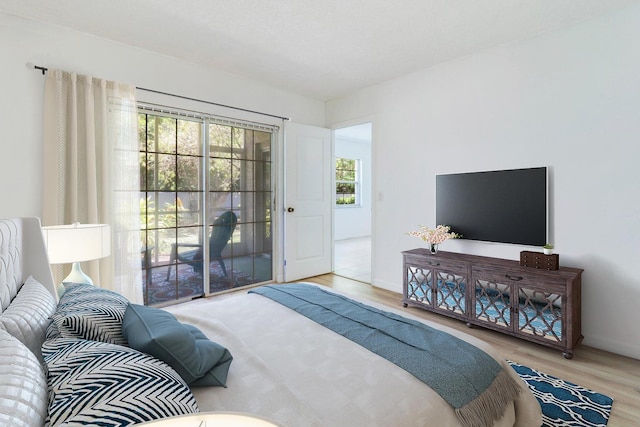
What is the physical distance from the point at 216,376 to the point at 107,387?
46 cm

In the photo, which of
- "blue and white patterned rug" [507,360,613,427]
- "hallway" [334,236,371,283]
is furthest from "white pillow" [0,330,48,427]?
"hallway" [334,236,371,283]

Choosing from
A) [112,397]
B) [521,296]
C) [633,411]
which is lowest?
[633,411]

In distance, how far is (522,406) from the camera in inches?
56.0

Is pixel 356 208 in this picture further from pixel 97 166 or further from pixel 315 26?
pixel 97 166

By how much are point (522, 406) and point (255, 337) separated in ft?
4.11

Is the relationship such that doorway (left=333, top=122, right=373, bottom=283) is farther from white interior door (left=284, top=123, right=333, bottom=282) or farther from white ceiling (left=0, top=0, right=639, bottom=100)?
white ceiling (left=0, top=0, right=639, bottom=100)

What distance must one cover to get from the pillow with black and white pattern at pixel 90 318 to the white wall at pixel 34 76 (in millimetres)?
2027

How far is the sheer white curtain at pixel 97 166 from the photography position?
2.69 meters

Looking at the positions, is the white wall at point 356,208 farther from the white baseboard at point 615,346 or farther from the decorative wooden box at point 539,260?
the white baseboard at point 615,346

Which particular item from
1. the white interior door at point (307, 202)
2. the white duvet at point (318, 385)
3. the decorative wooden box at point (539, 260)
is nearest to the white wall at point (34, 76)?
the white interior door at point (307, 202)

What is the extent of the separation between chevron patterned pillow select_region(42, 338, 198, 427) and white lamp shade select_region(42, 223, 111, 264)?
4.26 ft

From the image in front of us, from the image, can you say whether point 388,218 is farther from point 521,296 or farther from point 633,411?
point 633,411

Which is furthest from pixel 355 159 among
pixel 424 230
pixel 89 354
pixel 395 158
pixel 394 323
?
pixel 89 354

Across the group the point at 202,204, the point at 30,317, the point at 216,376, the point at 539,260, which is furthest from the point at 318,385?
the point at 202,204
